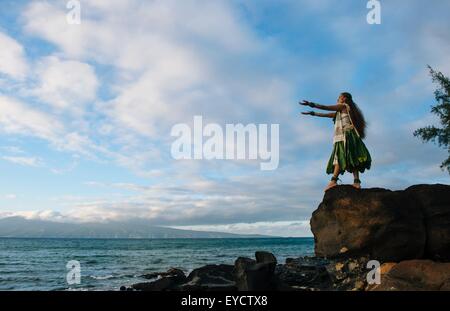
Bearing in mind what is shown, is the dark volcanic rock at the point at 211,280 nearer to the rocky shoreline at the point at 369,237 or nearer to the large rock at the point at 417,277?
the rocky shoreline at the point at 369,237

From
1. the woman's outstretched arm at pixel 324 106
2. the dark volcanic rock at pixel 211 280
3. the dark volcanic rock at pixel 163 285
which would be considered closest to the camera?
the woman's outstretched arm at pixel 324 106

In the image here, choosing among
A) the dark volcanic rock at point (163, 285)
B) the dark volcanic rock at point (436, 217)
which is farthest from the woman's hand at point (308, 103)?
the dark volcanic rock at point (163, 285)

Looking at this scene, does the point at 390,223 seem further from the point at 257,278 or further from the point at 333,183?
the point at 257,278

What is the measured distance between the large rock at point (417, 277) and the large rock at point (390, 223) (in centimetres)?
211

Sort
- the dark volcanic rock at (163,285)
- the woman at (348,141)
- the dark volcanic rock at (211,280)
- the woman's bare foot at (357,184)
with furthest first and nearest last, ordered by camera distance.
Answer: the dark volcanic rock at (163,285) → the dark volcanic rock at (211,280) → the woman's bare foot at (357,184) → the woman at (348,141)

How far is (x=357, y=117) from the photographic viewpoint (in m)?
13.5

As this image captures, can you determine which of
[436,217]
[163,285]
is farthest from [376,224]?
A: [163,285]

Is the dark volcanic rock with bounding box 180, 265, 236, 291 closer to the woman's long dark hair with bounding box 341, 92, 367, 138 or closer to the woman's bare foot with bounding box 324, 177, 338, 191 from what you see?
the woman's bare foot with bounding box 324, 177, 338, 191

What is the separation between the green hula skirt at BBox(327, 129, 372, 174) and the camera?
13108 mm

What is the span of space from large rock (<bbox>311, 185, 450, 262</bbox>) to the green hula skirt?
785mm

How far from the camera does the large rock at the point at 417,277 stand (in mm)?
9961

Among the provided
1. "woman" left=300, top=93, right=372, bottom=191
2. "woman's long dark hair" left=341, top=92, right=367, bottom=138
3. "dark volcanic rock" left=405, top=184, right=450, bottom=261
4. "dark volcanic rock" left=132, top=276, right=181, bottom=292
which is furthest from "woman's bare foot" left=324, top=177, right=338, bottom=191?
"dark volcanic rock" left=132, top=276, right=181, bottom=292

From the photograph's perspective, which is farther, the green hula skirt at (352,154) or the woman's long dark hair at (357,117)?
the woman's long dark hair at (357,117)
